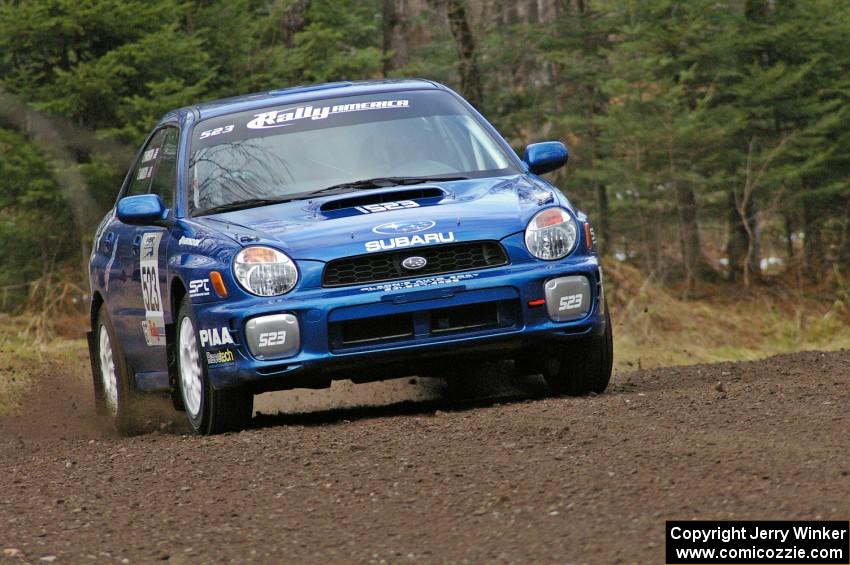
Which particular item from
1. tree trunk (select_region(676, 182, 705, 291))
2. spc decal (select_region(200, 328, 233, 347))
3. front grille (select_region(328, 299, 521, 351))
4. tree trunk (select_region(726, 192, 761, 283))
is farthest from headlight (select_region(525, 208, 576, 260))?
tree trunk (select_region(726, 192, 761, 283))

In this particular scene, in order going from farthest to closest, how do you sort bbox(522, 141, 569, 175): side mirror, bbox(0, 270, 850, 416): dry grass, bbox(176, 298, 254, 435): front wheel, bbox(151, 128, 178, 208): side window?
bbox(0, 270, 850, 416): dry grass < bbox(151, 128, 178, 208): side window < bbox(522, 141, 569, 175): side mirror < bbox(176, 298, 254, 435): front wheel

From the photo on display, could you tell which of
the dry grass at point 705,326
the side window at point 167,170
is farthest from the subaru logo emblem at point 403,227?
the dry grass at point 705,326

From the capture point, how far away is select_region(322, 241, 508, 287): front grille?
707cm

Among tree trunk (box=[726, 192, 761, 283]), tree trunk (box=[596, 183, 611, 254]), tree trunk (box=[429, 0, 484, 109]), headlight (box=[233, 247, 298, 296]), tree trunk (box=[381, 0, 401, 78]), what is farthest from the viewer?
tree trunk (box=[381, 0, 401, 78])

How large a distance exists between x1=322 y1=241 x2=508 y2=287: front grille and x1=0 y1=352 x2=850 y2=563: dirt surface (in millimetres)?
694

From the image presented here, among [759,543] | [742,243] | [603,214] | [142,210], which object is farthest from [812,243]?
[759,543]

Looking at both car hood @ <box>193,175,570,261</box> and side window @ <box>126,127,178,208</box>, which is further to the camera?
side window @ <box>126,127,178,208</box>

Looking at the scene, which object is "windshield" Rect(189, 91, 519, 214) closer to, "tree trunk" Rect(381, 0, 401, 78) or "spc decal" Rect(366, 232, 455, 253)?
"spc decal" Rect(366, 232, 455, 253)

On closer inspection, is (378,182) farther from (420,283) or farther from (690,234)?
(690,234)

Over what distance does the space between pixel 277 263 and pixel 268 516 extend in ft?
6.95

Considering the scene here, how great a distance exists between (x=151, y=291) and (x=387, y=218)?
1.63 meters

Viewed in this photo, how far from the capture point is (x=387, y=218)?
23.6 ft

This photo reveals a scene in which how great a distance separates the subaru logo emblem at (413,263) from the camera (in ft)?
23.2

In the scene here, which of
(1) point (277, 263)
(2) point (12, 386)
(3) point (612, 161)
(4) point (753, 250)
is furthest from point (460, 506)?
(4) point (753, 250)
